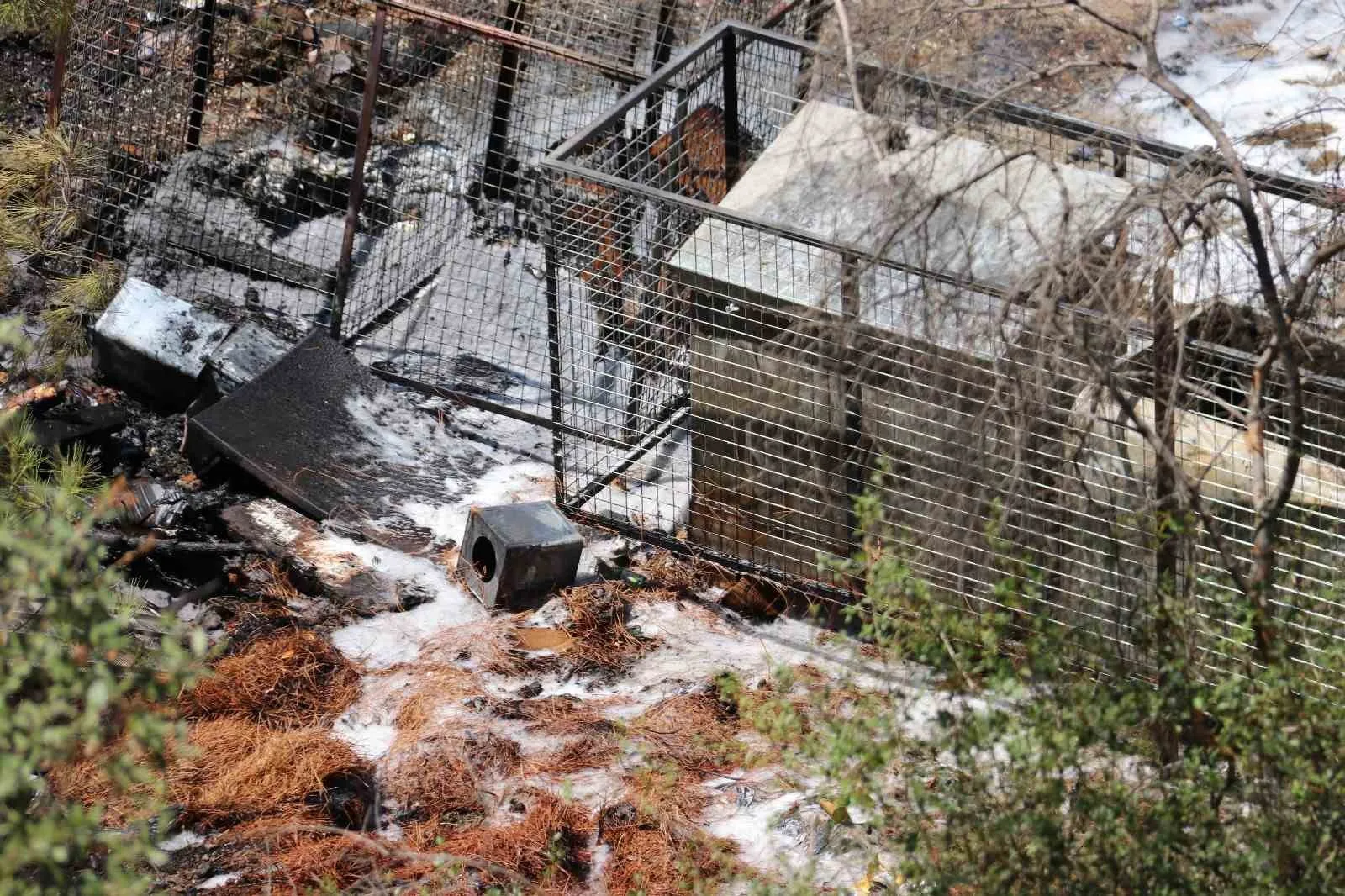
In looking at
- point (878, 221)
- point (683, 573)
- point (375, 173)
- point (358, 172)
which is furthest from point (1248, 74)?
point (878, 221)

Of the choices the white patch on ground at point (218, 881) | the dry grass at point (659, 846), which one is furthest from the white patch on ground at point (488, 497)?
the white patch on ground at point (218, 881)

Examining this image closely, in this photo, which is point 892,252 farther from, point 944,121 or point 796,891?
point 796,891

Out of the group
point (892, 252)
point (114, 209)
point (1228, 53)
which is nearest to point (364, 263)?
point (114, 209)

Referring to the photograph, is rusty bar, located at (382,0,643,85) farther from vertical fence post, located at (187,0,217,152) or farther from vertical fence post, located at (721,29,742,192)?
vertical fence post, located at (187,0,217,152)

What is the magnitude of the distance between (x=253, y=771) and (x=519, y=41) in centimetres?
318

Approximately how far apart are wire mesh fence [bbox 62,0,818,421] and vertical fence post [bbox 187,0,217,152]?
0.01 meters

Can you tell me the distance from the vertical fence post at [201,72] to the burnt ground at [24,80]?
3.36 ft

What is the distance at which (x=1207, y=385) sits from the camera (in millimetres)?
3822

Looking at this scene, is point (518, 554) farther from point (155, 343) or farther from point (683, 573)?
point (155, 343)

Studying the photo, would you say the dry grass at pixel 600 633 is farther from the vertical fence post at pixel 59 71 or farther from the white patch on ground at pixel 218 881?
the vertical fence post at pixel 59 71

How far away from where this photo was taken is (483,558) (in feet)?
16.1

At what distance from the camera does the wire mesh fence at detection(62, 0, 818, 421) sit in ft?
20.0

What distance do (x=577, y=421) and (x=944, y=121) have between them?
248cm

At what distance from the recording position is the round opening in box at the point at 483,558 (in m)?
4.86
